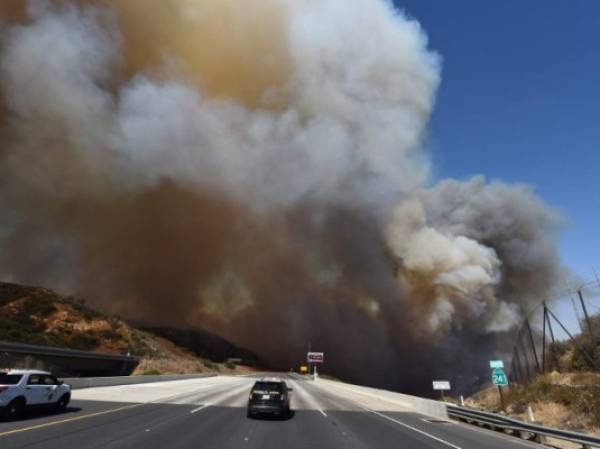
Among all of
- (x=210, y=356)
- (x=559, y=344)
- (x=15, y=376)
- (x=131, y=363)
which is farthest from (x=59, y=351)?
(x=210, y=356)

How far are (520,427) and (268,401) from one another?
8270 millimetres

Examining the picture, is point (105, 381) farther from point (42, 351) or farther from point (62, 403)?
point (62, 403)

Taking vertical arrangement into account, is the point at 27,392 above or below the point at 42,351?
below

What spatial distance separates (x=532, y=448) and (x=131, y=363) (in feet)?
177

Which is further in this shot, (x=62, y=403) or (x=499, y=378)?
(x=499, y=378)

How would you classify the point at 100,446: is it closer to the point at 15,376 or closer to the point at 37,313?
the point at 15,376

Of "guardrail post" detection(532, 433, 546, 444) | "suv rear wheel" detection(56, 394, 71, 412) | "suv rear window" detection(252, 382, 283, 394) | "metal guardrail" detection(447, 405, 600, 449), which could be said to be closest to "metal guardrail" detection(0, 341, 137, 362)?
"suv rear wheel" detection(56, 394, 71, 412)

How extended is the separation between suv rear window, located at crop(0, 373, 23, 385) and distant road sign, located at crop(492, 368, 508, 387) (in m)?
16.9

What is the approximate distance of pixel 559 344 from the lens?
166 ft

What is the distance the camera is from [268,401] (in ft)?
48.9

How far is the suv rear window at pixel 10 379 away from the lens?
12.7 m

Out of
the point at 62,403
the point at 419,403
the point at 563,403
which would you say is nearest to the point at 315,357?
the point at 419,403

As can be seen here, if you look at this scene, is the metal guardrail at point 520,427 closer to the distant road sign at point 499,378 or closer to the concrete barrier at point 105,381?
the distant road sign at point 499,378

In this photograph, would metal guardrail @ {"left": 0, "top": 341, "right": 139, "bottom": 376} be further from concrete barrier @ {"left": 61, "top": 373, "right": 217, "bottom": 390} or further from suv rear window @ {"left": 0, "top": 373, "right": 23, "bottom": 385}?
suv rear window @ {"left": 0, "top": 373, "right": 23, "bottom": 385}
